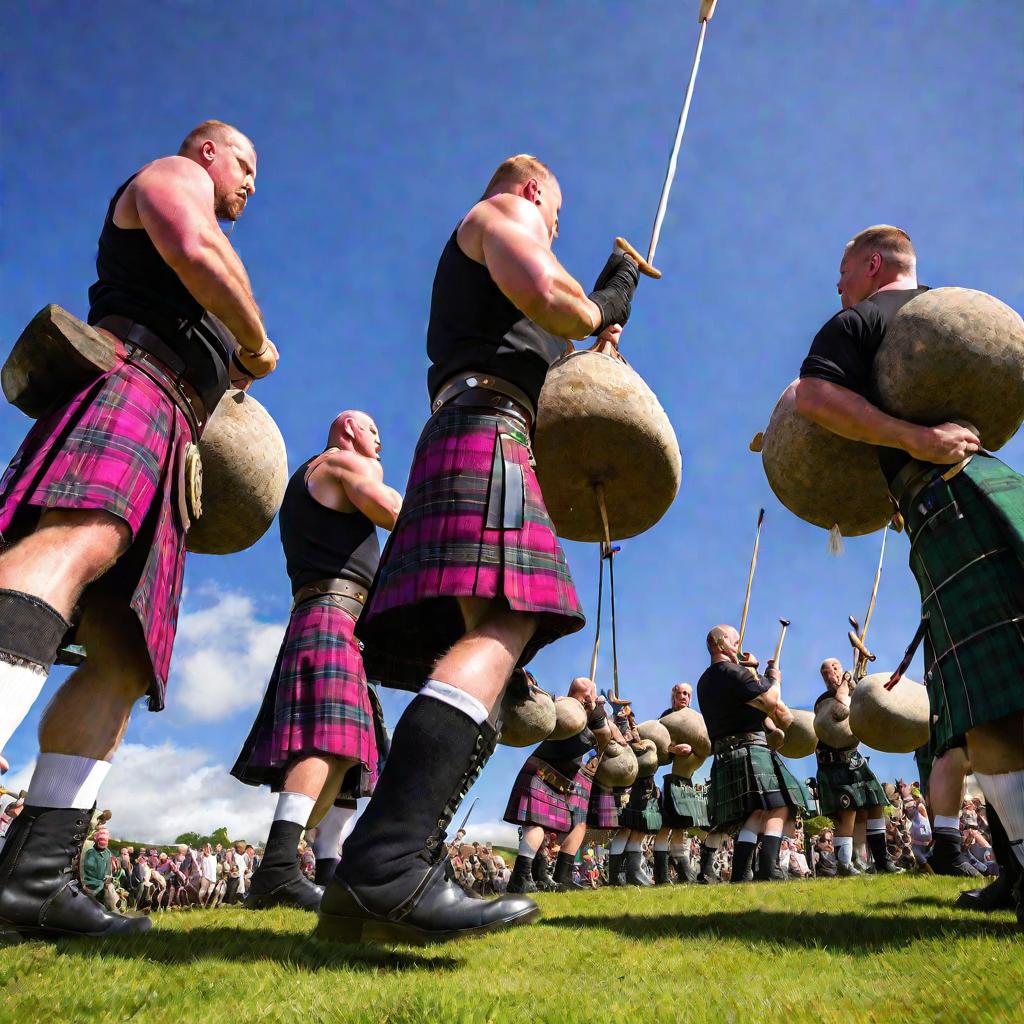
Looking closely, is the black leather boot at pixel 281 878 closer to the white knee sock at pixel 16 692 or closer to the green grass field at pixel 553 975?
the green grass field at pixel 553 975

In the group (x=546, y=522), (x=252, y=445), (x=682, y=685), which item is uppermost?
(x=682, y=685)

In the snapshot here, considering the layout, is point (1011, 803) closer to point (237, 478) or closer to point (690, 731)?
point (237, 478)

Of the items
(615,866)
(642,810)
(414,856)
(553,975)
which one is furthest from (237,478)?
(615,866)

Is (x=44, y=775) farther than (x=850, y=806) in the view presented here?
No

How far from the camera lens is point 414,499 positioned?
Result: 213cm

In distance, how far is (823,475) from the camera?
3.08 metres

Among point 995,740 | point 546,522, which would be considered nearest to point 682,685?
point 995,740

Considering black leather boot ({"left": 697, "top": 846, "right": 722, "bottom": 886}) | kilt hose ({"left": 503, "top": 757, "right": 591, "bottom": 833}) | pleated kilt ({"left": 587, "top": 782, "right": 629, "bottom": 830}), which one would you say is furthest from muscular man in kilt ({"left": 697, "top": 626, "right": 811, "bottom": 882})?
pleated kilt ({"left": 587, "top": 782, "right": 629, "bottom": 830})

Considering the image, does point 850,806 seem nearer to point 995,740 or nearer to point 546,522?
point 995,740

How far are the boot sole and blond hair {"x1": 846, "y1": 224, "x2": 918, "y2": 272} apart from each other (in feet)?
8.85

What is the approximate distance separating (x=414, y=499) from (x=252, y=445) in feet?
4.26

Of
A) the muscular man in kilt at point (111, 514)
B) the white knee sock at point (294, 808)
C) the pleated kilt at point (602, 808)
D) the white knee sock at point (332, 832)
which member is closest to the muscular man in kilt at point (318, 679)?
the white knee sock at point (294, 808)

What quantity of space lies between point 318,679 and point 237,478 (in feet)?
3.20

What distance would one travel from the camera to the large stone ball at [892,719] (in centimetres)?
562
